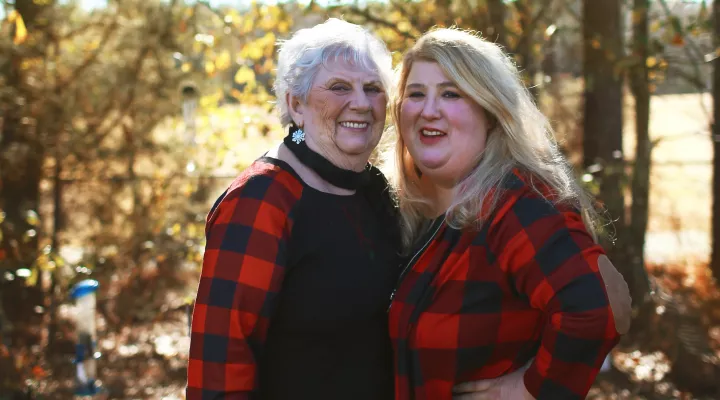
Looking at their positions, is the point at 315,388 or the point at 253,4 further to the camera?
the point at 253,4

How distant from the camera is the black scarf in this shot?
2.46 metres

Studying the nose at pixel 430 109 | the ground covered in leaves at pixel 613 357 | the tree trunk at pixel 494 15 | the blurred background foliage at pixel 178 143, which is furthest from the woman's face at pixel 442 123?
the ground covered in leaves at pixel 613 357

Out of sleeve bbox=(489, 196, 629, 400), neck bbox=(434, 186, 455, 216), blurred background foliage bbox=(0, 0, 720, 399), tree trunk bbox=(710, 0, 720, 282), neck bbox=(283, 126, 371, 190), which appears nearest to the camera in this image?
sleeve bbox=(489, 196, 629, 400)

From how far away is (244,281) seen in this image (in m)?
2.16

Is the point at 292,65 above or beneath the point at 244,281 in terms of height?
above

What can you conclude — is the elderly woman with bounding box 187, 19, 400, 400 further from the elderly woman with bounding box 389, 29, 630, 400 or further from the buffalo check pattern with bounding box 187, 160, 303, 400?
the elderly woman with bounding box 389, 29, 630, 400

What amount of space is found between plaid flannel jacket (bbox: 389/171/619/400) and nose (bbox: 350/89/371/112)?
0.49 m

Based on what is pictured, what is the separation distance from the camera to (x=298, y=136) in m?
2.50

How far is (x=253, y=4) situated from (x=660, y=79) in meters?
3.45

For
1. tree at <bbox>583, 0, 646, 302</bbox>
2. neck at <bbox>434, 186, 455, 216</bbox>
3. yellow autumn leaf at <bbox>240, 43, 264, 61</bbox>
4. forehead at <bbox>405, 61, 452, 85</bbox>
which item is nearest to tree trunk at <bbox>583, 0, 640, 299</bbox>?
tree at <bbox>583, 0, 646, 302</bbox>

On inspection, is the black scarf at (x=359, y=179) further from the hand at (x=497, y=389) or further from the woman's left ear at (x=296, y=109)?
the hand at (x=497, y=389)

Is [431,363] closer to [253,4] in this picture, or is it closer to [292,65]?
[292,65]

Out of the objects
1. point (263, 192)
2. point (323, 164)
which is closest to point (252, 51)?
point (323, 164)

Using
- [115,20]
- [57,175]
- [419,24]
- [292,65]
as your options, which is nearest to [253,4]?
[419,24]
